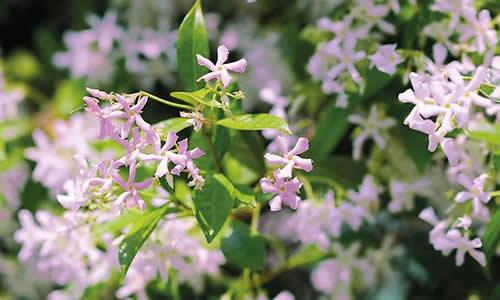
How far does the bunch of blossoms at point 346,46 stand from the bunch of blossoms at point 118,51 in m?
0.47

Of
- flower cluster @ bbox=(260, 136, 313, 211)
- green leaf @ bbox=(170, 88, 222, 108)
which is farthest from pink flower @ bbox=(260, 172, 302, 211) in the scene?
green leaf @ bbox=(170, 88, 222, 108)

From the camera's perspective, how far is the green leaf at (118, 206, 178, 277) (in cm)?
114

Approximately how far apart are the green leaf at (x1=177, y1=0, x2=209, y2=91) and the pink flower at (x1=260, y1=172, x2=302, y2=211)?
0.83 feet

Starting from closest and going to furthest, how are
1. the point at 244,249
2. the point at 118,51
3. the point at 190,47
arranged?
the point at 190,47
the point at 244,249
the point at 118,51

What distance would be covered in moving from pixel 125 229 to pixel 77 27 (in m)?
1.01

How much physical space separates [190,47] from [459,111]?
44cm

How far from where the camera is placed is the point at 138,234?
3.82 feet

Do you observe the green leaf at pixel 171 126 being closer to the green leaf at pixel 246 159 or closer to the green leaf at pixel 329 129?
the green leaf at pixel 246 159

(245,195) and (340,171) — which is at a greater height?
(245,195)

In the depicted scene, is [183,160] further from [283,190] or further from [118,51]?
[118,51]

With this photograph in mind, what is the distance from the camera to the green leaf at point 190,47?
1.20 metres

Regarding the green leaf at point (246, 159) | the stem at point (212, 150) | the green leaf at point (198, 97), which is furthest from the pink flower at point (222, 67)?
the green leaf at point (246, 159)

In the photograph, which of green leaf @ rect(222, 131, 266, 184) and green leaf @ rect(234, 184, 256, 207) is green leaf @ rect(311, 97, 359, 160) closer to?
green leaf @ rect(222, 131, 266, 184)

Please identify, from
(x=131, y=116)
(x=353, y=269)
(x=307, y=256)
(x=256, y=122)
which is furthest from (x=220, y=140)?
(x=353, y=269)
